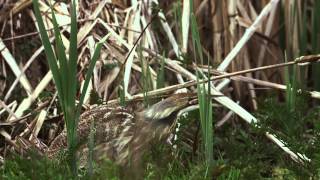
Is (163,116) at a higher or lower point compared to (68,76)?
lower

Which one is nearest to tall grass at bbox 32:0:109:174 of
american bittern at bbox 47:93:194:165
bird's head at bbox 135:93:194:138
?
american bittern at bbox 47:93:194:165

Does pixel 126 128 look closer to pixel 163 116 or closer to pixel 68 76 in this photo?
pixel 163 116

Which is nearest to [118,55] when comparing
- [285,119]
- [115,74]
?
[115,74]

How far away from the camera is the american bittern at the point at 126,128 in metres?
1.79

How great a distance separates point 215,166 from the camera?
1809mm

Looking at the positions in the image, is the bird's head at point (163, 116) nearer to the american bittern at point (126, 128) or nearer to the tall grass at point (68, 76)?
the american bittern at point (126, 128)

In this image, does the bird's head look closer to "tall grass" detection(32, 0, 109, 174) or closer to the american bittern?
the american bittern

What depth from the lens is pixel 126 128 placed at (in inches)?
82.0

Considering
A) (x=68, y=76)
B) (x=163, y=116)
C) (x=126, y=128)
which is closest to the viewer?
(x=68, y=76)

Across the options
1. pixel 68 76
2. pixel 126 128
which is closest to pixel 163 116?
pixel 126 128

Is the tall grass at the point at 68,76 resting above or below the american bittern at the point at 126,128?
above

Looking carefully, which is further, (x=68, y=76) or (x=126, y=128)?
(x=126, y=128)

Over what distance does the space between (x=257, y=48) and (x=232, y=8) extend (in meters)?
0.28

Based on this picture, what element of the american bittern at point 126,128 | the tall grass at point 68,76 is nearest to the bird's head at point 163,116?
the american bittern at point 126,128
